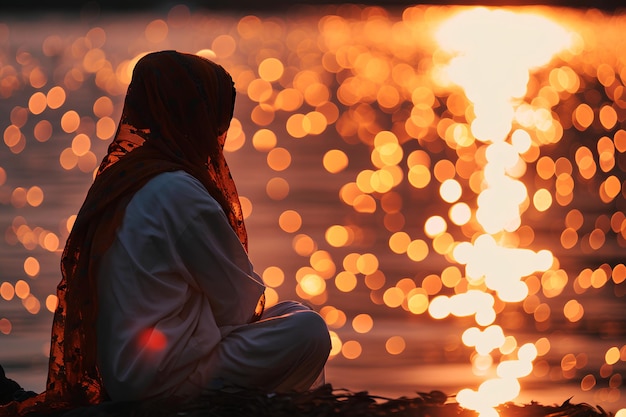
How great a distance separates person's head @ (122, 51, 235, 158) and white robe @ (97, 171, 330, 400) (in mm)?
227

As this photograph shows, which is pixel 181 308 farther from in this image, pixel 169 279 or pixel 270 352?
pixel 270 352

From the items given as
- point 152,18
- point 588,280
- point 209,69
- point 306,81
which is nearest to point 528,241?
point 588,280

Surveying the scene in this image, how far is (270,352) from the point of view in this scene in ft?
17.5

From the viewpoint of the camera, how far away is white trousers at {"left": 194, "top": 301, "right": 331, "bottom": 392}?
531 centimetres

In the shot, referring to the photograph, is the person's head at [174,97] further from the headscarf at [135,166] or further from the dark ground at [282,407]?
the dark ground at [282,407]

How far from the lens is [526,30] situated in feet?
114

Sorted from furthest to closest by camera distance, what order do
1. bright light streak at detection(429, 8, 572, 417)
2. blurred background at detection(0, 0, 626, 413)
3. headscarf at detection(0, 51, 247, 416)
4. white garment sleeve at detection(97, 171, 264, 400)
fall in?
bright light streak at detection(429, 8, 572, 417) → blurred background at detection(0, 0, 626, 413) → headscarf at detection(0, 51, 247, 416) → white garment sleeve at detection(97, 171, 264, 400)

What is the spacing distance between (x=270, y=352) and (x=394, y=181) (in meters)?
11.5

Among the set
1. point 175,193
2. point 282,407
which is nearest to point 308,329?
point 282,407

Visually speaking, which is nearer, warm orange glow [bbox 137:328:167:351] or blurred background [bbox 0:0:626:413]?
warm orange glow [bbox 137:328:167:351]

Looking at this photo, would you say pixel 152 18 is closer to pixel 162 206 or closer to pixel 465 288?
pixel 465 288

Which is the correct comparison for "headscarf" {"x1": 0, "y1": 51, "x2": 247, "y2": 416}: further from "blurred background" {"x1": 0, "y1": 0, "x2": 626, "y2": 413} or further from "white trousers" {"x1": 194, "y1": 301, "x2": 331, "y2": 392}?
"blurred background" {"x1": 0, "y1": 0, "x2": 626, "y2": 413}

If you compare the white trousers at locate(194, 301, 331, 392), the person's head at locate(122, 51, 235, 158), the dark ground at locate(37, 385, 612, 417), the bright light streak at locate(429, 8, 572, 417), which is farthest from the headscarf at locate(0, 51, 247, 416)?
the bright light streak at locate(429, 8, 572, 417)

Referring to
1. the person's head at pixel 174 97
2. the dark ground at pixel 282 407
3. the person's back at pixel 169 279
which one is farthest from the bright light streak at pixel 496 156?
the person's head at pixel 174 97
